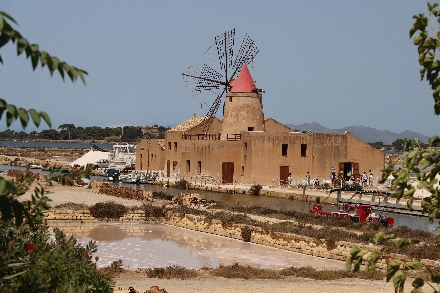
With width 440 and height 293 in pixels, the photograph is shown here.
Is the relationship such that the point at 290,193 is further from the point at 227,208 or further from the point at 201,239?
the point at 201,239

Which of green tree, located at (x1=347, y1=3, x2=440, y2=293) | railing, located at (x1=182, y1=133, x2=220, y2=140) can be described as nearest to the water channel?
green tree, located at (x1=347, y1=3, x2=440, y2=293)

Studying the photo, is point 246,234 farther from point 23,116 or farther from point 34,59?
point 34,59

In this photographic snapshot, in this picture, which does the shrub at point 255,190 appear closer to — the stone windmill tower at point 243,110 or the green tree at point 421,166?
the stone windmill tower at point 243,110

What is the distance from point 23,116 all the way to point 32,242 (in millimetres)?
2863

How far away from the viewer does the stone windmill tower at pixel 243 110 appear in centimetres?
3291

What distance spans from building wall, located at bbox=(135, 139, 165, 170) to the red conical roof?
21.5 feet

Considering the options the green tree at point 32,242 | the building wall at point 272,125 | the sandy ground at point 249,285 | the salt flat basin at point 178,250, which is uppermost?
the building wall at point 272,125

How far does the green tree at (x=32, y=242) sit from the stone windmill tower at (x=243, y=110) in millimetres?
27578

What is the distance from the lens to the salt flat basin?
1229 cm

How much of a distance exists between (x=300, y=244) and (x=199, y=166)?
20.4 meters

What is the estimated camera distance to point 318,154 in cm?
3177

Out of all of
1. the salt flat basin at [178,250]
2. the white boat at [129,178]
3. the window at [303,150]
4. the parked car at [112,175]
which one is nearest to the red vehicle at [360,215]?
the salt flat basin at [178,250]

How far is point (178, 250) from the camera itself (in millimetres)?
13805

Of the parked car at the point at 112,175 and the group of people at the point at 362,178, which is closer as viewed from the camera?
the group of people at the point at 362,178
